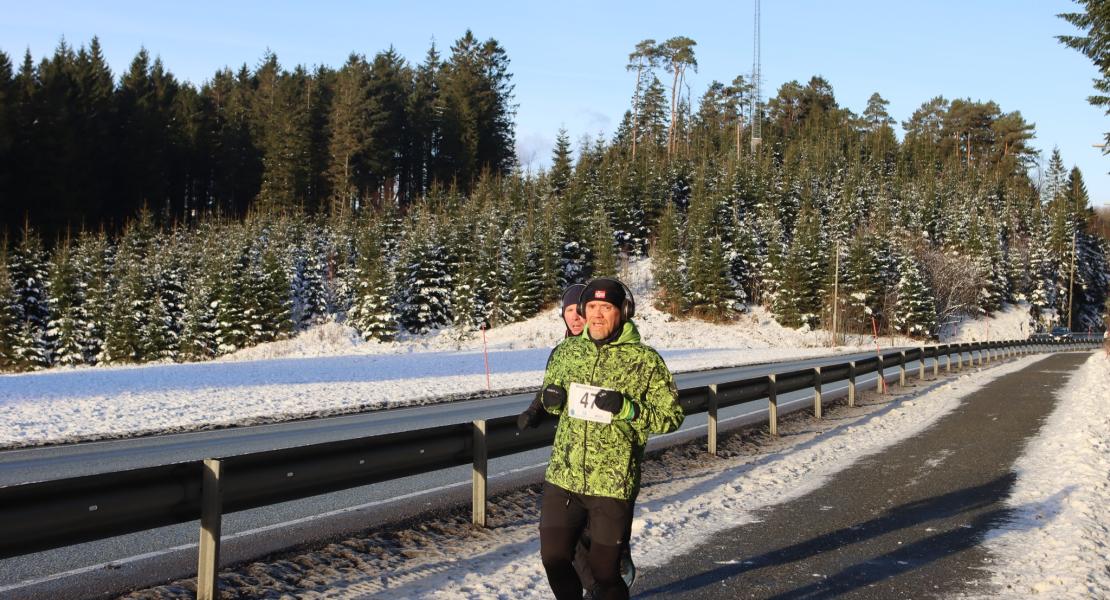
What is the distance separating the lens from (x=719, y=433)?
14.3 m

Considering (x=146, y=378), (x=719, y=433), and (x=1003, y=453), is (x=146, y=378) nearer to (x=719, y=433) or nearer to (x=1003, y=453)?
(x=719, y=433)

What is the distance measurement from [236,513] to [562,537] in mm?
5116

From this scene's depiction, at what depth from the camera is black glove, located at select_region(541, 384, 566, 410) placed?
4.43 meters

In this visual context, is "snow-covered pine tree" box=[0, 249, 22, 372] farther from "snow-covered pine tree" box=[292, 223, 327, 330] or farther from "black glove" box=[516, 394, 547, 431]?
"black glove" box=[516, 394, 547, 431]

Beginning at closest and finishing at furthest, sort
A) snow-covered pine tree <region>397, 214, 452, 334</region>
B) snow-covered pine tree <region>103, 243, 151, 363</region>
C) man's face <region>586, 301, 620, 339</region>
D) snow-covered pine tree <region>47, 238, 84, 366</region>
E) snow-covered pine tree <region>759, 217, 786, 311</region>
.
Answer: man's face <region>586, 301, 620, 339</region>, snow-covered pine tree <region>47, 238, 84, 366</region>, snow-covered pine tree <region>103, 243, 151, 363</region>, snow-covered pine tree <region>397, 214, 452, 334</region>, snow-covered pine tree <region>759, 217, 786, 311</region>

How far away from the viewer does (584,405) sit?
173 inches

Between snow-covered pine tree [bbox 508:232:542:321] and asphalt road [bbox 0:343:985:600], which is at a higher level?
snow-covered pine tree [bbox 508:232:542:321]

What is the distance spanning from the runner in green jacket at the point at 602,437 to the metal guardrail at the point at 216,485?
2480mm

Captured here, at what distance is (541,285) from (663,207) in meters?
24.3

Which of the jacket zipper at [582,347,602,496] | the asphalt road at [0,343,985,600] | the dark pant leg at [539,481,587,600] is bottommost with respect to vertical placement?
the asphalt road at [0,343,985,600]

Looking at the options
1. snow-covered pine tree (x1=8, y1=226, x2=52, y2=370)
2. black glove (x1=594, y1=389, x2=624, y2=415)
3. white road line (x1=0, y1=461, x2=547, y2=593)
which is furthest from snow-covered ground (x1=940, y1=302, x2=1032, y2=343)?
black glove (x1=594, y1=389, x2=624, y2=415)

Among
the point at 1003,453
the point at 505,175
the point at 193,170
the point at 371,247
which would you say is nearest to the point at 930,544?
the point at 1003,453

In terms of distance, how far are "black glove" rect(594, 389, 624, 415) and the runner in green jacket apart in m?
0.02

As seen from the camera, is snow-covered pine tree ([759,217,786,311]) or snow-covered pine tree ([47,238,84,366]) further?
snow-covered pine tree ([759,217,786,311])
